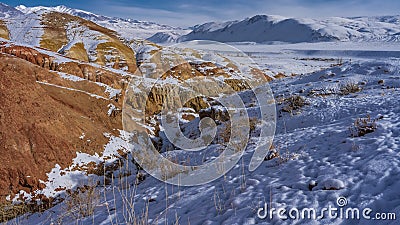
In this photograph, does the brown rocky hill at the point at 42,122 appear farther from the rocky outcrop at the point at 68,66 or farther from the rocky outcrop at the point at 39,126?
the rocky outcrop at the point at 68,66

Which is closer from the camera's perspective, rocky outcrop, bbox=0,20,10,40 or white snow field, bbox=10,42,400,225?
white snow field, bbox=10,42,400,225

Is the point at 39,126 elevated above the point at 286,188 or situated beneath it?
elevated above

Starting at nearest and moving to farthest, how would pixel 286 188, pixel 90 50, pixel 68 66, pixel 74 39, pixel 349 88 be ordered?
pixel 286 188
pixel 349 88
pixel 68 66
pixel 90 50
pixel 74 39

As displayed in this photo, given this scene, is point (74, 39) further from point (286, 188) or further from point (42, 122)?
point (286, 188)

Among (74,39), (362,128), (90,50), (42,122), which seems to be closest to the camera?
(362,128)

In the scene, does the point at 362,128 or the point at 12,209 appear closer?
the point at 362,128

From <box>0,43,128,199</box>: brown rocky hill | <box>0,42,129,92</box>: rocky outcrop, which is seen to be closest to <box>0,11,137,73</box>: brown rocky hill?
<box>0,42,129,92</box>: rocky outcrop

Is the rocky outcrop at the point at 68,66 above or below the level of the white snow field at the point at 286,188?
above

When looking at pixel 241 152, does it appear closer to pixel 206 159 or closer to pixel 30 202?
pixel 206 159

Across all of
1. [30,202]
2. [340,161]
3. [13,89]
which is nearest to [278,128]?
[340,161]

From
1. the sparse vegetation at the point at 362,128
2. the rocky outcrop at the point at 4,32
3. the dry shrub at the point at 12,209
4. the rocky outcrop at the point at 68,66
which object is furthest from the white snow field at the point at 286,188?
the rocky outcrop at the point at 4,32

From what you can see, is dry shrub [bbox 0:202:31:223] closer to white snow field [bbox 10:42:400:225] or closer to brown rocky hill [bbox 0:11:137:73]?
white snow field [bbox 10:42:400:225]

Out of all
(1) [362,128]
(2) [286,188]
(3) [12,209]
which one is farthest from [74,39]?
(2) [286,188]

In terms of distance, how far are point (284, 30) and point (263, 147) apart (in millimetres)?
196902
